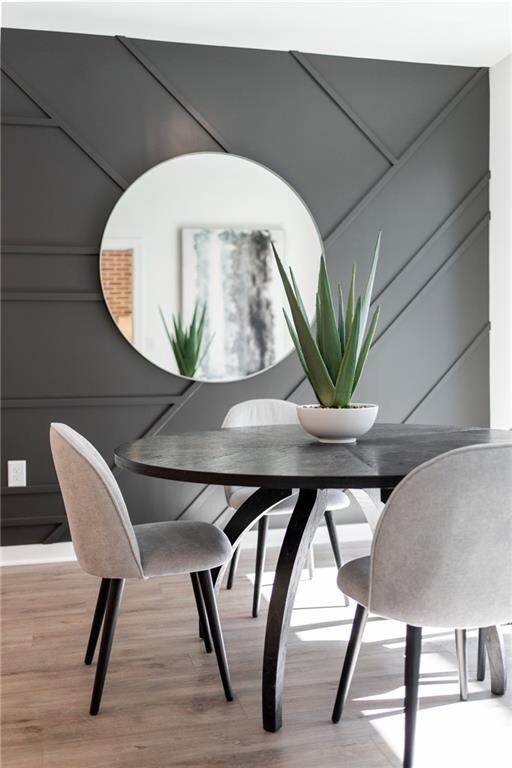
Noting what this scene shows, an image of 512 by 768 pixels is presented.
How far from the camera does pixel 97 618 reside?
2.33 meters

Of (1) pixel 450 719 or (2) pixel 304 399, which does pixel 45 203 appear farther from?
(1) pixel 450 719

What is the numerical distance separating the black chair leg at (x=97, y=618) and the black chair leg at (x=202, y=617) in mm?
279

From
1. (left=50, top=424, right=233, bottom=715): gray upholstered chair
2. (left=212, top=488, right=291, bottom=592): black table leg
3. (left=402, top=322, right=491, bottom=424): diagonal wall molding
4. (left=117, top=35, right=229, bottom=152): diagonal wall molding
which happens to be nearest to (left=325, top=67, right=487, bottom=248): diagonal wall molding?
(left=117, top=35, right=229, bottom=152): diagonal wall molding

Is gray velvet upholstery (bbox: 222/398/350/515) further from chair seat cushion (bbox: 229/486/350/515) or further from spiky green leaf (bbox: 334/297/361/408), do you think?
spiky green leaf (bbox: 334/297/361/408)

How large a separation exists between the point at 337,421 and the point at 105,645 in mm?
914

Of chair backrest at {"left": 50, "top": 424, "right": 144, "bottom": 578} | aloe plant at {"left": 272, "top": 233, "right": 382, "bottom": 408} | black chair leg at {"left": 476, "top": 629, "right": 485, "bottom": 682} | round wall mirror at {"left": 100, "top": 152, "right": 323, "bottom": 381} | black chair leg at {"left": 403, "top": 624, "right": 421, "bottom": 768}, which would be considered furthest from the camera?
round wall mirror at {"left": 100, "top": 152, "right": 323, "bottom": 381}

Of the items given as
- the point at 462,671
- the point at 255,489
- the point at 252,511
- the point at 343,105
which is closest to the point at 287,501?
the point at 255,489

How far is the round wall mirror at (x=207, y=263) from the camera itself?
366 centimetres

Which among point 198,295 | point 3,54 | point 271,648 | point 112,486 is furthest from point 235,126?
point 271,648

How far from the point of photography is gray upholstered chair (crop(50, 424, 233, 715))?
198 centimetres

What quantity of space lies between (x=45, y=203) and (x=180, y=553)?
2.07 meters

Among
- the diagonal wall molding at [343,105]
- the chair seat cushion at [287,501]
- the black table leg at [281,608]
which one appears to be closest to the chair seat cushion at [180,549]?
the black table leg at [281,608]

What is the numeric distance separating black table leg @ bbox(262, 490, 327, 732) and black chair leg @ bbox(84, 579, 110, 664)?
528mm

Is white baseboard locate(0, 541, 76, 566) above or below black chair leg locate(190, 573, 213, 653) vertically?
below
